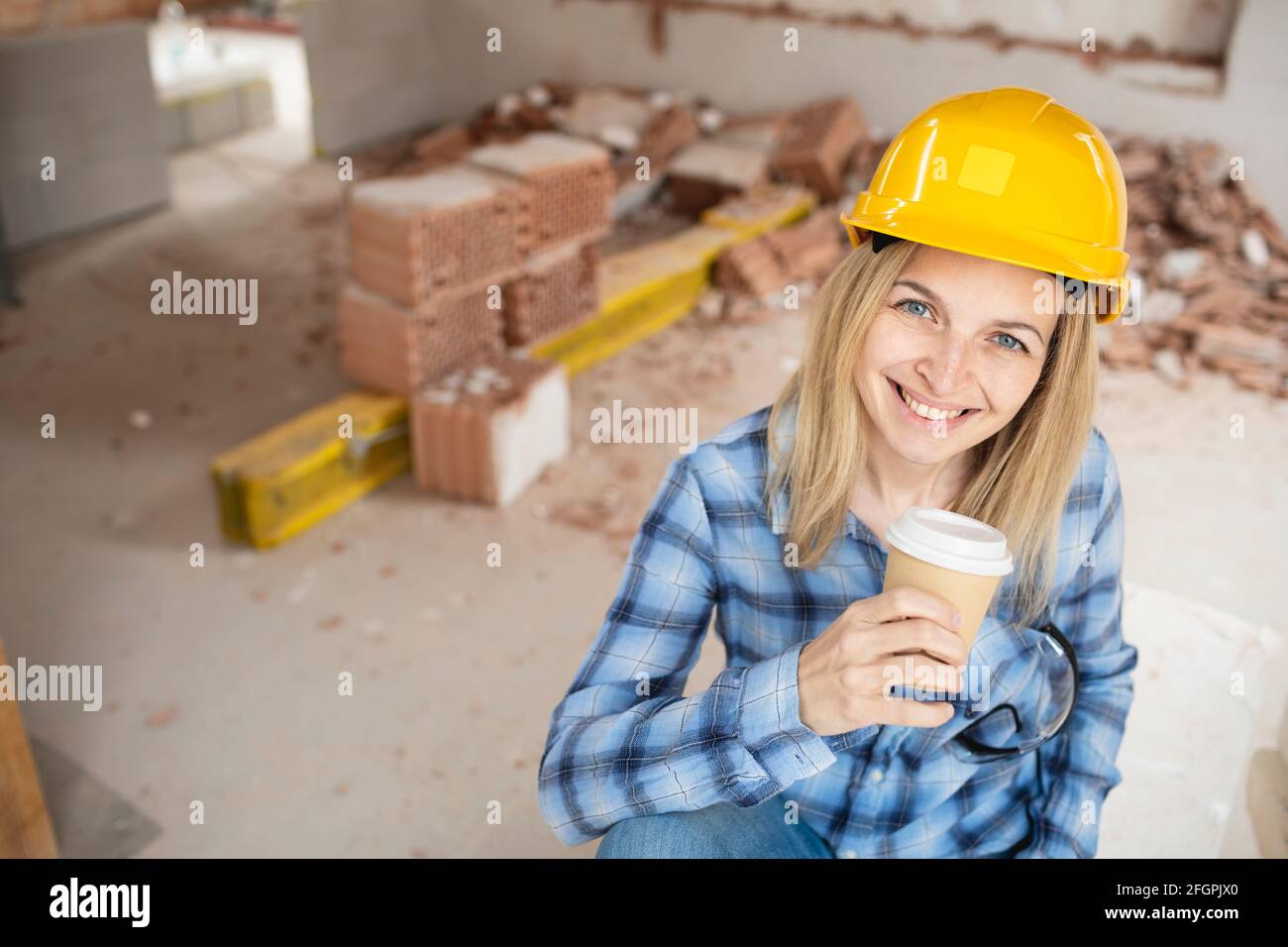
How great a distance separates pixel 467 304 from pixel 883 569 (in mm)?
4168

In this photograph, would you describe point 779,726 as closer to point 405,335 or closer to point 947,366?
point 947,366

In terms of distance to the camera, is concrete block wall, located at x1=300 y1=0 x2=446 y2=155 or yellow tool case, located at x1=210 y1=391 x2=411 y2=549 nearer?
yellow tool case, located at x1=210 y1=391 x2=411 y2=549

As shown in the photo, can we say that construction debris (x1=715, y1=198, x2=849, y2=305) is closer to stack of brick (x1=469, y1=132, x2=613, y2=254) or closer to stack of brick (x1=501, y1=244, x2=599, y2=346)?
stack of brick (x1=501, y1=244, x2=599, y2=346)

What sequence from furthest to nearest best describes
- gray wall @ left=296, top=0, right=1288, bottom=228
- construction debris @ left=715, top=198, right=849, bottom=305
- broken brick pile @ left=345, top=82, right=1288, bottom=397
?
gray wall @ left=296, top=0, right=1288, bottom=228, construction debris @ left=715, top=198, right=849, bottom=305, broken brick pile @ left=345, top=82, right=1288, bottom=397

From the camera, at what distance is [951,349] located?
6.52ft

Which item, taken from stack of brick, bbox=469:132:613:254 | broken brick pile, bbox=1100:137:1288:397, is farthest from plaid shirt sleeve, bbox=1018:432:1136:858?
broken brick pile, bbox=1100:137:1288:397

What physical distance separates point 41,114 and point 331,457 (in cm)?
491

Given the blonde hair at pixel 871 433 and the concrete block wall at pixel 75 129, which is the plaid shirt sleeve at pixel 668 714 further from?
the concrete block wall at pixel 75 129

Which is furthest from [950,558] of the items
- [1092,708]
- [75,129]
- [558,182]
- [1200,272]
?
[75,129]

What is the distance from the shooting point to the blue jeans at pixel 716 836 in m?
2.04

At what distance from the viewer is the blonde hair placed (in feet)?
6.87

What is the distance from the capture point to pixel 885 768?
2295 millimetres
